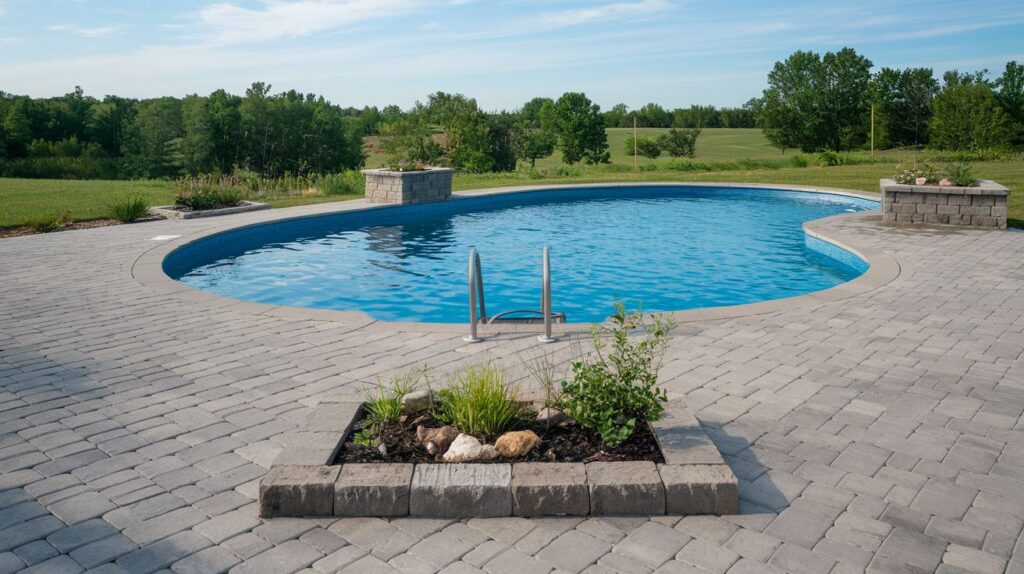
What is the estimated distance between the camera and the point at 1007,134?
138 ft

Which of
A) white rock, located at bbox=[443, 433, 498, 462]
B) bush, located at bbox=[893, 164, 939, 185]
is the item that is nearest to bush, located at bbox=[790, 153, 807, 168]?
bush, located at bbox=[893, 164, 939, 185]

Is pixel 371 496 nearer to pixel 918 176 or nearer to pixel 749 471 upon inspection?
pixel 749 471

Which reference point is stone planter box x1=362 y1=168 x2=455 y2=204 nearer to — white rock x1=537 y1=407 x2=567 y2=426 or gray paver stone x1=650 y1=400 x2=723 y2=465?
white rock x1=537 y1=407 x2=567 y2=426

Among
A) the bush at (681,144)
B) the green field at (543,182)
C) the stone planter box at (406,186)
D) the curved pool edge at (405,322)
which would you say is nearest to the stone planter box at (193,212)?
the curved pool edge at (405,322)

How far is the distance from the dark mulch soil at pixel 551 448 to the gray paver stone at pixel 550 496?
32cm

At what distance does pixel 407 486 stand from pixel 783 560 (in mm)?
1583

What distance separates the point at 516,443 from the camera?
3662 mm

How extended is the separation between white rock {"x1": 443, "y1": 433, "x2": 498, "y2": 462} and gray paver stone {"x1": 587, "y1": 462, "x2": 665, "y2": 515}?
54 cm

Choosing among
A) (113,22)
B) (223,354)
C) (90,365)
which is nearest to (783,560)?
(223,354)

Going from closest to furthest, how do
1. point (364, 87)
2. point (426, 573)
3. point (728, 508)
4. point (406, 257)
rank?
1. point (426, 573)
2. point (728, 508)
3. point (406, 257)
4. point (364, 87)

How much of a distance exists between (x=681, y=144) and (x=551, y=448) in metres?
49.8

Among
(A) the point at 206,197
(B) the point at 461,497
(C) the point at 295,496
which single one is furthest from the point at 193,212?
(B) the point at 461,497

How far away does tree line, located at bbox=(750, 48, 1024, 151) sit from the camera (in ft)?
141

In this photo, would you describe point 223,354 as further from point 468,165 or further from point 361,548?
point 468,165
